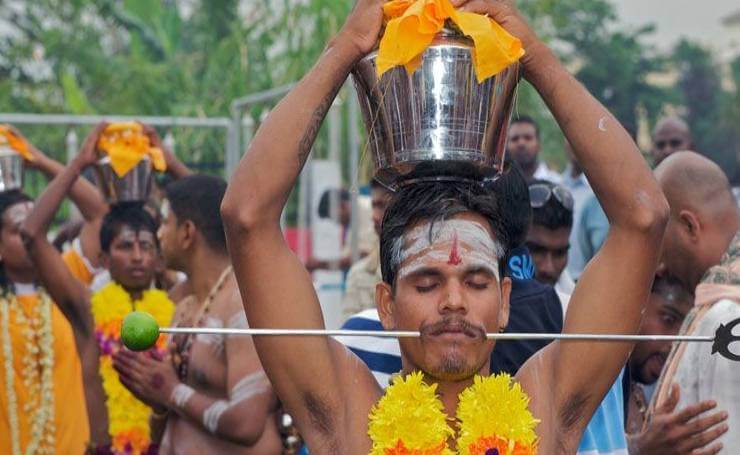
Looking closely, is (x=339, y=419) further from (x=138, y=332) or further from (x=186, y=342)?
(x=186, y=342)

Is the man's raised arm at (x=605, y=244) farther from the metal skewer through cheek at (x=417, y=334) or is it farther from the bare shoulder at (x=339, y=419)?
the bare shoulder at (x=339, y=419)

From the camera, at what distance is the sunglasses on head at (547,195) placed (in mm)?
5969

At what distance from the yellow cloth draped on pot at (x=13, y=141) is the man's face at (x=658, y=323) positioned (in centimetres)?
355

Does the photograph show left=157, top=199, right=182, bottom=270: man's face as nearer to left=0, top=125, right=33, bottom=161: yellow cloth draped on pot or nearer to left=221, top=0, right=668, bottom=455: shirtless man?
left=0, top=125, right=33, bottom=161: yellow cloth draped on pot

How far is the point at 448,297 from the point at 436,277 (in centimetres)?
9

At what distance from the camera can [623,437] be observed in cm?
468

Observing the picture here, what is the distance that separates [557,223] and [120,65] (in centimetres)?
1760

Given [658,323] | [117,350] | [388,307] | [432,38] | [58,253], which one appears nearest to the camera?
[432,38]

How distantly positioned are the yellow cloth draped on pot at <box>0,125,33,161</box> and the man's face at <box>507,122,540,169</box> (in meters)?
3.37

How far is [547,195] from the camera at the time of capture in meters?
5.99

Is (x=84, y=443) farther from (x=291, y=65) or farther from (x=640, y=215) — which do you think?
(x=291, y=65)

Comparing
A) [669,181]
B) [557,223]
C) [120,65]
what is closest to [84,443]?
[557,223]

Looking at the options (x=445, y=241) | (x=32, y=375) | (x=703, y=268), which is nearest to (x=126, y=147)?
(x=32, y=375)


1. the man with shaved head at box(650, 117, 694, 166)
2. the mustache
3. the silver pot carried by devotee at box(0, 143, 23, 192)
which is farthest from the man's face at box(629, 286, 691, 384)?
the man with shaved head at box(650, 117, 694, 166)
